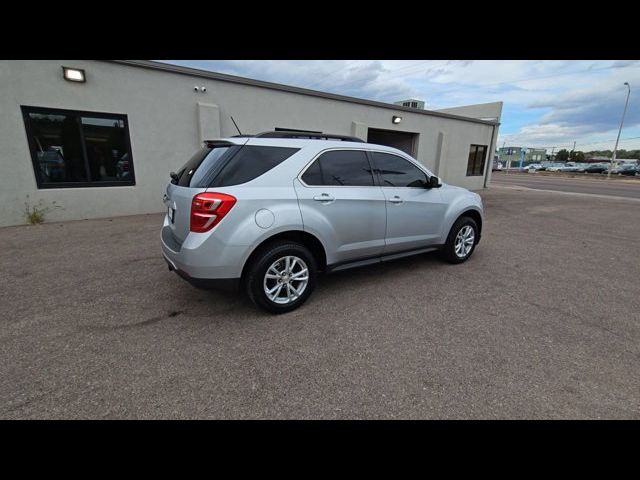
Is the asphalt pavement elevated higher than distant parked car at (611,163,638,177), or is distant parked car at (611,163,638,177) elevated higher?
distant parked car at (611,163,638,177)

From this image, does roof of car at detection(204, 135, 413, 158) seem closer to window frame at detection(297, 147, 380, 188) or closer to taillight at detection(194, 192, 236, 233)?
window frame at detection(297, 147, 380, 188)

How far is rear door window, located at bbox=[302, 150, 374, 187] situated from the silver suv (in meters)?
0.01

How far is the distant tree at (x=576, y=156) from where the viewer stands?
3010 inches

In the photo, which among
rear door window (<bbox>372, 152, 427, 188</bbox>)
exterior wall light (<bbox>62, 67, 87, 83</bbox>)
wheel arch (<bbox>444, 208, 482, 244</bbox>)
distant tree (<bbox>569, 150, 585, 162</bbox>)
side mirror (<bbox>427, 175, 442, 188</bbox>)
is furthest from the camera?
distant tree (<bbox>569, 150, 585, 162</bbox>)

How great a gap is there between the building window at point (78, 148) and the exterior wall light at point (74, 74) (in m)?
0.69

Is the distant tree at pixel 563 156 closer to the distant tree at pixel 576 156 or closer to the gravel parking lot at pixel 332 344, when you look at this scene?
the distant tree at pixel 576 156

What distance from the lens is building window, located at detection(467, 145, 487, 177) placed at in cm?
1627

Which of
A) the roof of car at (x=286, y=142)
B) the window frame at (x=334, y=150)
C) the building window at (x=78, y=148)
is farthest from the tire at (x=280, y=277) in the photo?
the building window at (x=78, y=148)

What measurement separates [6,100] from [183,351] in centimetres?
773

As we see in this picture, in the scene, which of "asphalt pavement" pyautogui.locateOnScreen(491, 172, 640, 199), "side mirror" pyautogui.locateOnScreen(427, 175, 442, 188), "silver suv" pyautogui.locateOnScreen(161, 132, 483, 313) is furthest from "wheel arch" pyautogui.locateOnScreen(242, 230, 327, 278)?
"asphalt pavement" pyautogui.locateOnScreen(491, 172, 640, 199)

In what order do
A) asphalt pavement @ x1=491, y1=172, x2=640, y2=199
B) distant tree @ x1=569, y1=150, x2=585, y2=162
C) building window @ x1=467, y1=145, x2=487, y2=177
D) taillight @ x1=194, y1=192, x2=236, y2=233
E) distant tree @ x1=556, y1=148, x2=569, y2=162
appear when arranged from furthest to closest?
1. distant tree @ x1=556, y1=148, x2=569, y2=162
2. distant tree @ x1=569, y1=150, x2=585, y2=162
3. asphalt pavement @ x1=491, y1=172, x2=640, y2=199
4. building window @ x1=467, y1=145, x2=487, y2=177
5. taillight @ x1=194, y1=192, x2=236, y2=233
